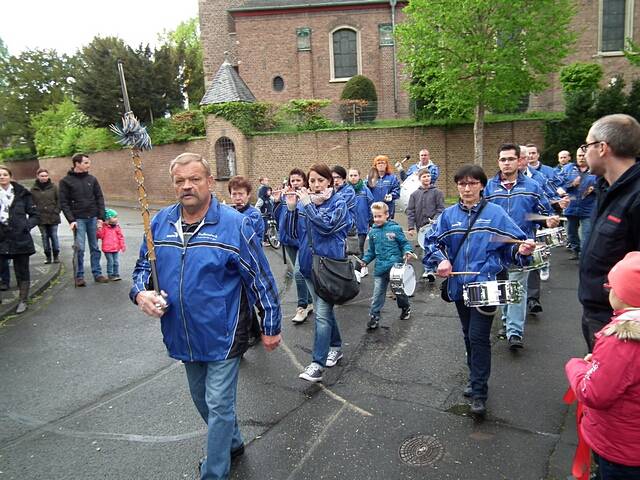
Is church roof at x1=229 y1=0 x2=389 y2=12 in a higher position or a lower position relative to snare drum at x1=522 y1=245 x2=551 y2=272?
higher

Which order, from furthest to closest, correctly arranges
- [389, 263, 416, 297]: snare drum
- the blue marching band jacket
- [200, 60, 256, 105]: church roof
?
[200, 60, 256, 105]: church roof
[389, 263, 416, 297]: snare drum
the blue marching band jacket

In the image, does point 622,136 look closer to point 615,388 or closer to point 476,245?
point 476,245

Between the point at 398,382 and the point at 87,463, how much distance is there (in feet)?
9.19

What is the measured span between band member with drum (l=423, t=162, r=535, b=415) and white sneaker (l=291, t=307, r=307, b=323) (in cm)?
295

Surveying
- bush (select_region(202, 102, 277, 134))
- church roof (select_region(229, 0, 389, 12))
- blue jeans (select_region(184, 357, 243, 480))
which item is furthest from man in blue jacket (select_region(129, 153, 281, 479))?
church roof (select_region(229, 0, 389, 12))

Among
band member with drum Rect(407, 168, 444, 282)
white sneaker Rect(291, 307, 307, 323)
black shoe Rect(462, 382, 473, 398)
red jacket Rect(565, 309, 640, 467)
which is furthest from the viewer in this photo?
band member with drum Rect(407, 168, 444, 282)

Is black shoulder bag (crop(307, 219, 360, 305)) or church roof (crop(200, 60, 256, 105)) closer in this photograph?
black shoulder bag (crop(307, 219, 360, 305))

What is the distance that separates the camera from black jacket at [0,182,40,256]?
775 centimetres

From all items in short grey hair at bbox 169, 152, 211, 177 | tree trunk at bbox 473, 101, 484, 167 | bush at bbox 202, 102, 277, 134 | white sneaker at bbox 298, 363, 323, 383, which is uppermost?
bush at bbox 202, 102, 277, 134

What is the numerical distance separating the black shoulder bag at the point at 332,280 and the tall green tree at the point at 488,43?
596 inches

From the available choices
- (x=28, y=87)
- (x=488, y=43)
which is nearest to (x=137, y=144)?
(x=488, y=43)

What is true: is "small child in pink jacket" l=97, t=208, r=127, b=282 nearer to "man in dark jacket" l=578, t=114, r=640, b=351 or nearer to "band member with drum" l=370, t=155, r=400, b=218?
"band member with drum" l=370, t=155, r=400, b=218

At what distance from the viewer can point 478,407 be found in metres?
4.13

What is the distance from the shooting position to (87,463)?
3.79 meters
